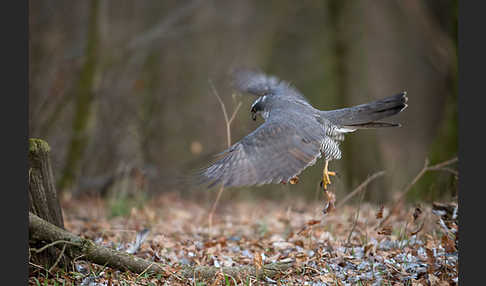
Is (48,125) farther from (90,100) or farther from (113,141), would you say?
(113,141)

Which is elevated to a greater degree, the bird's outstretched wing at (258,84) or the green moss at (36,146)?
the bird's outstretched wing at (258,84)

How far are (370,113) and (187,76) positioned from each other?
22.2 feet

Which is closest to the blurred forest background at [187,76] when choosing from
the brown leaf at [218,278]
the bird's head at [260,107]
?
the bird's head at [260,107]

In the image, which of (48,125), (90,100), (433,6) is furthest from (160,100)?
(433,6)

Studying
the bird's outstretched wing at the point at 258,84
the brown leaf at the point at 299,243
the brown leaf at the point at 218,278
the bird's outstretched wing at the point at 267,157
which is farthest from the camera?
the bird's outstretched wing at the point at 258,84

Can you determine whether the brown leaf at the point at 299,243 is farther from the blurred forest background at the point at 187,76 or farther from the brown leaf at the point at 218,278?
the blurred forest background at the point at 187,76

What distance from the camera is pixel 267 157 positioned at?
389cm

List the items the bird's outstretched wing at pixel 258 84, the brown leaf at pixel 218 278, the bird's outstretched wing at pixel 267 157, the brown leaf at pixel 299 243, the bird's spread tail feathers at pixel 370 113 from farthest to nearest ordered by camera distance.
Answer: the bird's outstretched wing at pixel 258 84 → the brown leaf at pixel 299 243 → the bird's spread tail feathers at pixel 370 113 → the bird's outstretched wing at pixel 267 157 → the brown leaf at pixel 218 278

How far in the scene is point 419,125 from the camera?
597 inches

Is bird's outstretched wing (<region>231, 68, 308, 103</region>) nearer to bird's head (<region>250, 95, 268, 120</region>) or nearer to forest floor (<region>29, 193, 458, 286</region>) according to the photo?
bird's head (<region>250, 95, 268, 120</region>)

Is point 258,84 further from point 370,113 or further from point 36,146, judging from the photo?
point 36,146

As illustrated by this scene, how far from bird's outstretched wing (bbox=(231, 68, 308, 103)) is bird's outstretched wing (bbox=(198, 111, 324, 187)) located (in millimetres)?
1150

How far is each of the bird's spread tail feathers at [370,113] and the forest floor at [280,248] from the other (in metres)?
0.82

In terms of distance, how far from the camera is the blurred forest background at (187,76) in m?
7.94
